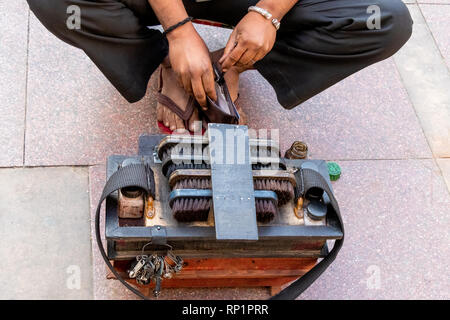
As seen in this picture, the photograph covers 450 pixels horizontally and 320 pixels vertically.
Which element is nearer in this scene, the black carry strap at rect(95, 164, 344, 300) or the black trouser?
the black carry strap at rect(95, 164, 344, 300)

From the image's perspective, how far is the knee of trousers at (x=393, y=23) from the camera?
1.83 metres

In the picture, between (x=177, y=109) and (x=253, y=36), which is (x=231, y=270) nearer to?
(x=177, y=109)

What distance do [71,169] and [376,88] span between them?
4.68ft

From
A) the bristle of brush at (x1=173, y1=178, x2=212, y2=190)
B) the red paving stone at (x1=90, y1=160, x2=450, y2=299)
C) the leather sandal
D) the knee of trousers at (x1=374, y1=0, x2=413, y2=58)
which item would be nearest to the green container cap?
the red paving stone at (x1=90, y1=160, x2=450, y2=299)

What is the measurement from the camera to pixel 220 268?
5.39 feet

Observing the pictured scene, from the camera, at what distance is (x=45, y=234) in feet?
5.90

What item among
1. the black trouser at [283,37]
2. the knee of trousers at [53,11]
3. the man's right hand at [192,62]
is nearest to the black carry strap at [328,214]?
the man's right hand at [192,62]

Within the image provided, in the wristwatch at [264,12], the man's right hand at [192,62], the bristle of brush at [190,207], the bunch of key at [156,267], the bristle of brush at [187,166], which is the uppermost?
the wristwatch at [264,12]

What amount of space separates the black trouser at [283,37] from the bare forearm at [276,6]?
10 centimetres

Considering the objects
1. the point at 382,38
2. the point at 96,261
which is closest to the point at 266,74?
the point at 382,38

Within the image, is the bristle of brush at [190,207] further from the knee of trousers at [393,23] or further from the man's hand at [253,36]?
the knee of trousers at [393,23]

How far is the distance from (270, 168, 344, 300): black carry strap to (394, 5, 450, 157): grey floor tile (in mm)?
985

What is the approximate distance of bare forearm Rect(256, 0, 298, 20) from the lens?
1.78 m

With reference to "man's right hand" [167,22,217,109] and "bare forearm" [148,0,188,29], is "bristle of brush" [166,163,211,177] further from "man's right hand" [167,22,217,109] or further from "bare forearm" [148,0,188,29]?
"bare forearm" [148,0,188,29]
